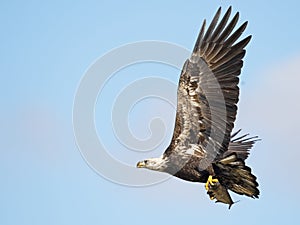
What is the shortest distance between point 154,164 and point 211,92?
1785 millimetres

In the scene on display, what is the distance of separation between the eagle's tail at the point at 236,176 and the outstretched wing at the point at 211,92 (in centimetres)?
32

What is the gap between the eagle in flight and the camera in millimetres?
13719

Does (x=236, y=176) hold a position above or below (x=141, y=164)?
below

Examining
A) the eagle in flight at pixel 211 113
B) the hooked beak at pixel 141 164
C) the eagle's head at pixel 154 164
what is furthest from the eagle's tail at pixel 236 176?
the hooked beak at pixel 141 164

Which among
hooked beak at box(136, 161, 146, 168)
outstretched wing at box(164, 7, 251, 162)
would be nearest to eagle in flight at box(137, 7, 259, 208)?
outstretched wing at box(164, 7, 251, 162)

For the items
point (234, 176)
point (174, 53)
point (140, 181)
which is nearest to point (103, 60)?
point (174, 53)

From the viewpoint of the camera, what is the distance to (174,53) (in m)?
15.3

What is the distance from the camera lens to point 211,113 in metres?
13.8

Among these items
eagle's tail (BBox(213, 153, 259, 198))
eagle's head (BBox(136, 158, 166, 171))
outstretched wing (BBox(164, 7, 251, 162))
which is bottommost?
eagle's tail (BBox(213, 153, 259, 198))

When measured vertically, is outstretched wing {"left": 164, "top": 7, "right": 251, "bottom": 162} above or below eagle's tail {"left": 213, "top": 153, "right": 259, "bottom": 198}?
above

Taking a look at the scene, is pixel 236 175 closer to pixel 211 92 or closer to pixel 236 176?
pixel 236 176

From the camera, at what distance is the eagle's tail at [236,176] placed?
13.5 m

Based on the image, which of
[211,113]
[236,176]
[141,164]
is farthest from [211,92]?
[141,164]

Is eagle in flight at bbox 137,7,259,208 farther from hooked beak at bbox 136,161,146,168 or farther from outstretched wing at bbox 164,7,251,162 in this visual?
hooked beak at bbox 136,161,146,168
